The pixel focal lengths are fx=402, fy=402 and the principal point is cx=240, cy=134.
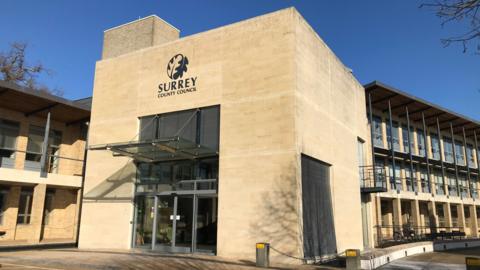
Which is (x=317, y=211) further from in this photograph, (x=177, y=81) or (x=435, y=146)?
(x=435, y=146)

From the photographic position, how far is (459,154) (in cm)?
4428

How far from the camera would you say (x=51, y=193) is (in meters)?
26.0

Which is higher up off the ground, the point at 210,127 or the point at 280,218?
the point at 210,127

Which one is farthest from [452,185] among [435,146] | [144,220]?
[144,220]

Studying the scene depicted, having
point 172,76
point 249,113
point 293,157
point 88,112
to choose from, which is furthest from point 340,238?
point 88,112

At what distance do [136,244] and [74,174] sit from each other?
33.8 ft

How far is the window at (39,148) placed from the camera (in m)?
24.2

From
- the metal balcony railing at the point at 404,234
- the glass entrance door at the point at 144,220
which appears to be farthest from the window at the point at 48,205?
the metal balcony railing at the point at 404,234

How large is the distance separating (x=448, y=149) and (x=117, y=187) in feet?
119

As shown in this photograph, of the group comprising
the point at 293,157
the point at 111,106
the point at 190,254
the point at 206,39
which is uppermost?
the point at 206,39

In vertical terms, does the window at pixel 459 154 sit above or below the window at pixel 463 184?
above

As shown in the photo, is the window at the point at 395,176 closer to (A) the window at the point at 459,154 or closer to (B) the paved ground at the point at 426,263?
(A) the window at the point at 459,154

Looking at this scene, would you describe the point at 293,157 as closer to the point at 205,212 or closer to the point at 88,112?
the point at 205,212

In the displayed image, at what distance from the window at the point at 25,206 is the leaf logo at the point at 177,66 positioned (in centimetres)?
1245
